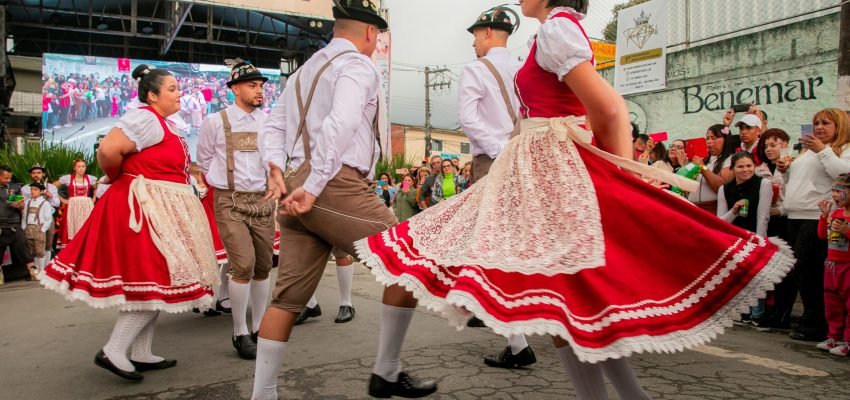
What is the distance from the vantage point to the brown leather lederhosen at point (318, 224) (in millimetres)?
2850

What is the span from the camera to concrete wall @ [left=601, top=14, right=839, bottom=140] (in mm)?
11086

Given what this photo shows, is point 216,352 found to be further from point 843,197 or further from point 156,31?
point 156,31

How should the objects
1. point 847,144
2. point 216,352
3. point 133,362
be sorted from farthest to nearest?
1. point 847,144
2. point 216,352
3. point 133,362

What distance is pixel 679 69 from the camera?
13969 mm

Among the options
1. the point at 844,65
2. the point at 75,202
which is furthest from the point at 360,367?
the point at 75,202

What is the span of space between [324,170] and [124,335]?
1868 millimetres

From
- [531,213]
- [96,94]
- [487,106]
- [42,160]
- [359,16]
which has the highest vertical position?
[96,94]

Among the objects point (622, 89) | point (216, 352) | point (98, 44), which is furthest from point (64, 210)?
point (98, 44)

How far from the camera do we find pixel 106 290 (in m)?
3.68

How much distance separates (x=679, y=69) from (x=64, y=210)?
41.4 feet

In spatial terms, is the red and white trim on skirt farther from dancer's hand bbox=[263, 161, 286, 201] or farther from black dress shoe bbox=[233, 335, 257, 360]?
dancer's hand bbox=[263, 161, 286, 201]

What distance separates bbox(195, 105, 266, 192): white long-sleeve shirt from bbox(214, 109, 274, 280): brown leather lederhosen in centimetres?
3

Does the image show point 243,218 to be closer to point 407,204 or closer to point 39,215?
point 39,215

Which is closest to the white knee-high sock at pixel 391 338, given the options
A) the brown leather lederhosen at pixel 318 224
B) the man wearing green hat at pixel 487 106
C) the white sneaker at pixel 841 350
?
the brown leather lederhosen at pixel 318 224
